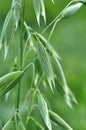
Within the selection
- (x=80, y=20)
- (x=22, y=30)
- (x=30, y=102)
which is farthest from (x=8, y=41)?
(x=80, y=20)

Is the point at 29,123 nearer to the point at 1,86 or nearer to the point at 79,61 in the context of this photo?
the point at 1,86

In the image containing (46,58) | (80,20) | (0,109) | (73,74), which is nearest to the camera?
(46,58)

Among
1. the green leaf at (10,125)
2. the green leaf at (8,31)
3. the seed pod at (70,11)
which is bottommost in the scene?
the green leaf at (10,125)

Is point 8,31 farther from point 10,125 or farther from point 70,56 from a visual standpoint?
point 70,56

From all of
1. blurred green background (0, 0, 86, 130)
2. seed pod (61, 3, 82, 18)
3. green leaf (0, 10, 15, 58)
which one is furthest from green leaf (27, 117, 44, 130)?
blurred green background (0, 0, 86, 130)

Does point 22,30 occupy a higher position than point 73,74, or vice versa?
point 22,30

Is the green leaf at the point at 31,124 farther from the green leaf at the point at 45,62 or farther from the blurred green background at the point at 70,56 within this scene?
the blurred green background at the point at 70,56

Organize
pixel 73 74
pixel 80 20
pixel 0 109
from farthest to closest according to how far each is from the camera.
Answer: pixel 80 20, pixel 73 74, pixel 0 109

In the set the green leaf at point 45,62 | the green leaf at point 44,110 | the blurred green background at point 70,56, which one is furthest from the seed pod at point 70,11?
the blurred green background at point 70,56
